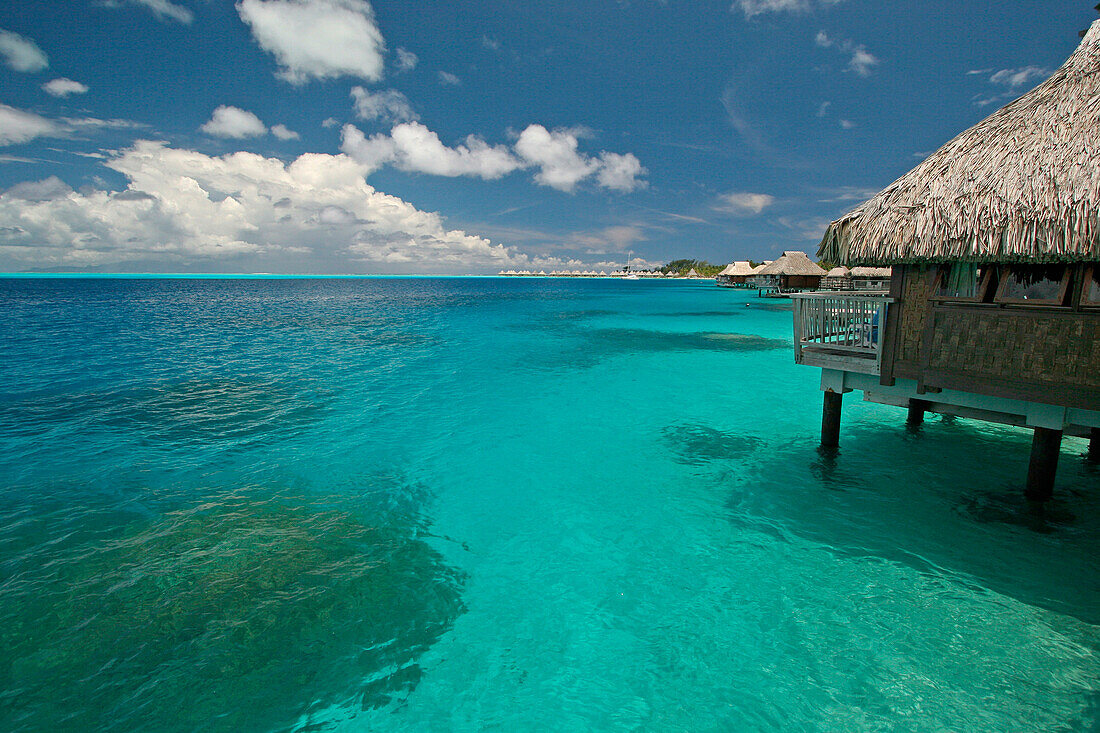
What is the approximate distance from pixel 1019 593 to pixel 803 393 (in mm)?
10364

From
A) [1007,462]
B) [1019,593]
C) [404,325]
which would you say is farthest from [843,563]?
[404,325]

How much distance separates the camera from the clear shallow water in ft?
14.4

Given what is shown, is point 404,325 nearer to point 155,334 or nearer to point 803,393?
point 155,334

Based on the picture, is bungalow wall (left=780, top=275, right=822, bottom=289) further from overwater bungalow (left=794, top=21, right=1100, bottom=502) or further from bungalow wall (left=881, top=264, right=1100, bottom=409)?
bungalow wall (left=881, top=264, right=1100, bottom=409)

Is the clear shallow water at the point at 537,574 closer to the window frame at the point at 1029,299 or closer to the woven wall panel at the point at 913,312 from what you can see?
the woven wall panel at the point at 913,312

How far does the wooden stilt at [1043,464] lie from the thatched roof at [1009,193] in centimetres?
273

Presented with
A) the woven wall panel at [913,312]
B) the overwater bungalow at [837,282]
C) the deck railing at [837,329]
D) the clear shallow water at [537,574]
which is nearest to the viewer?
the clear shallow water at [537,574]

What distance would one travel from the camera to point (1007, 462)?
898 centimetres

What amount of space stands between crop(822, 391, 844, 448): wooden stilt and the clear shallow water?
457 millimetres

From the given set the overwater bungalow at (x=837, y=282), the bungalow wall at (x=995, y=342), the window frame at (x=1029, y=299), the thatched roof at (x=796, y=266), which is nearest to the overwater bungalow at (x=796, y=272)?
the thatched roof at (x=796, y=266)

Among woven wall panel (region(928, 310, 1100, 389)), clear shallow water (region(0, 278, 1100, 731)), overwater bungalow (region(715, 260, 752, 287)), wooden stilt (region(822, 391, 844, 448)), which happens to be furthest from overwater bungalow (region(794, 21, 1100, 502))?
overwater bungalow (region(715, 260, 752, 287))

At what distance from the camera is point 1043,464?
23.0 feet

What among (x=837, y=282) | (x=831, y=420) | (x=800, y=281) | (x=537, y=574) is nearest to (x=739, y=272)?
(x=800, y=281)

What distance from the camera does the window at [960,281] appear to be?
6.76 metres
